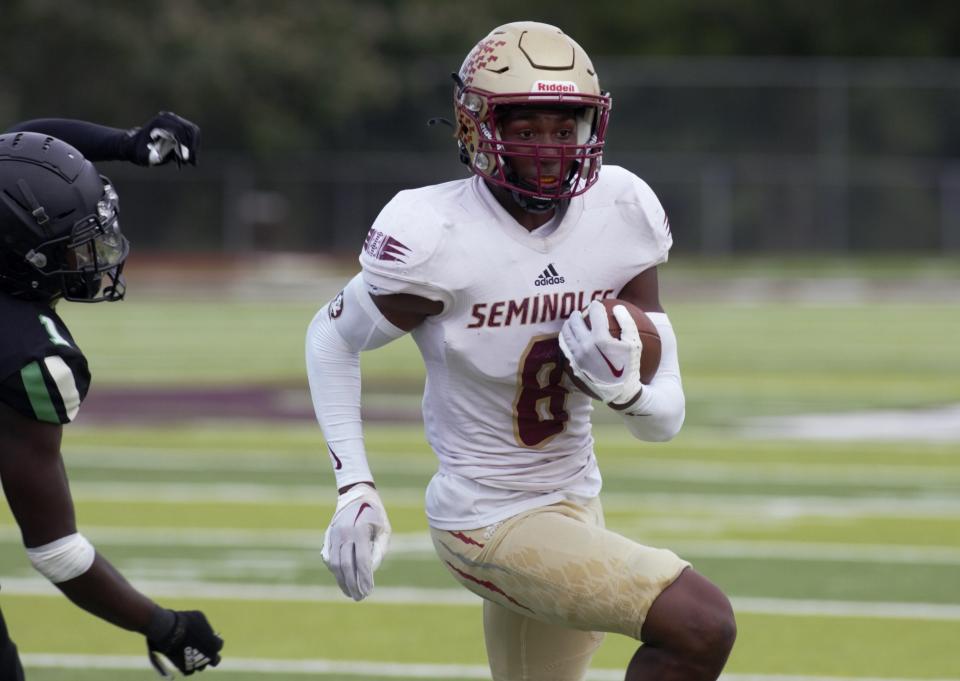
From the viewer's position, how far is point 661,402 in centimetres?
363

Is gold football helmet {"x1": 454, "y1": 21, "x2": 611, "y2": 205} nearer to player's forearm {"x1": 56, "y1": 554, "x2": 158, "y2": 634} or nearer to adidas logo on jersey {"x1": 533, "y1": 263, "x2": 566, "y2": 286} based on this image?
adidas logo on jersey {"x1": 533, "y1": 263, "x2": 566, "y2": 286}

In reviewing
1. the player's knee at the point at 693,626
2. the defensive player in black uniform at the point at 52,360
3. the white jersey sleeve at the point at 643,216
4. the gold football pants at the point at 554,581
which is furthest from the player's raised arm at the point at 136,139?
the player's knee at the point at 693,626

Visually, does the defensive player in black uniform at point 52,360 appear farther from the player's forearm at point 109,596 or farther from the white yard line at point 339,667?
the white yard line at point 339,667

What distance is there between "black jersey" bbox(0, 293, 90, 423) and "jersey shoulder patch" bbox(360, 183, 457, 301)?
2.08 ft

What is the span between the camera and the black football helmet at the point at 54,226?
3787 mm

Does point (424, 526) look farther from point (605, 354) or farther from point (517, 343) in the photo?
point (605, 354)

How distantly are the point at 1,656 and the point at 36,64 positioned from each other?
87.0 feet

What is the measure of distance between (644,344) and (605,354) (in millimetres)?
195

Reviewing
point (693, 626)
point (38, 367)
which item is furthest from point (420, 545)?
point (693, 626)

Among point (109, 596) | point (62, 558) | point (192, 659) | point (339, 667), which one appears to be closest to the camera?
point (62, 558)

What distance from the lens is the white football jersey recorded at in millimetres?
3668

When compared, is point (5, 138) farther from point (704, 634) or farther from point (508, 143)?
point (704, 634)

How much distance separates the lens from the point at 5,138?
3980 mm

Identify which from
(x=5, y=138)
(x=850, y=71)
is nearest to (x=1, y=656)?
(x=5, y=138)
